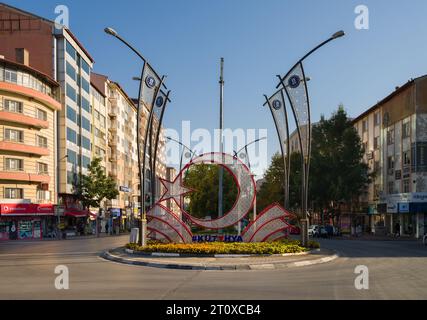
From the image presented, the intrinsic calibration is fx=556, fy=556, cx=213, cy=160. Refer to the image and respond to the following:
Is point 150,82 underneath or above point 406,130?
above

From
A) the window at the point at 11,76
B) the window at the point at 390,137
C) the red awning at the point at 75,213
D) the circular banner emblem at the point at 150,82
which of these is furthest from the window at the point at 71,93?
the circular banner emblem at the point at 150,82

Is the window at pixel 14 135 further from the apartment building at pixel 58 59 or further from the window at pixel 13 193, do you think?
the apartment building at pixel 58 59

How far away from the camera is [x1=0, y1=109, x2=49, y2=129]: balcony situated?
5303cm

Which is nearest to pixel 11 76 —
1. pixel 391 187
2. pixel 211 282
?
pixel 391 187

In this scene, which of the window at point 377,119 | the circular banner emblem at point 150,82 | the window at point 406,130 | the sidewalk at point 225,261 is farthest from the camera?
the window at point 377,119

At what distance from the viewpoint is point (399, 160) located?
197 ft

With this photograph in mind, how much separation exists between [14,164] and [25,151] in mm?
1692

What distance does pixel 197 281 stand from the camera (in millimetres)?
16688

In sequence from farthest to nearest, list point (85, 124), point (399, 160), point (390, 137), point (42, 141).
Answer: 1. point (85, 124)
2. point (390, 137)
3. point (399, 160)
4. point (42, 141)

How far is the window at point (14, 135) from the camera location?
54.2 m

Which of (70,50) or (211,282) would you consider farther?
(70,50)

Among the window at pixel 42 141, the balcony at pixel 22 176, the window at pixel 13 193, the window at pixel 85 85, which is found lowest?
the window at pixel 13 193

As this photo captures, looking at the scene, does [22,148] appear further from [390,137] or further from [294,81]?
[390,137]

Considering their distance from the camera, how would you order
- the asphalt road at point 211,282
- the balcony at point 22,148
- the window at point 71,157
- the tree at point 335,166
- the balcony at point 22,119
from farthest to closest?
the tree at point 335,166
the window at point 71,157
the balcony at point 22,148
the balcony at point 22,119
the asphalt road at point 211,282
